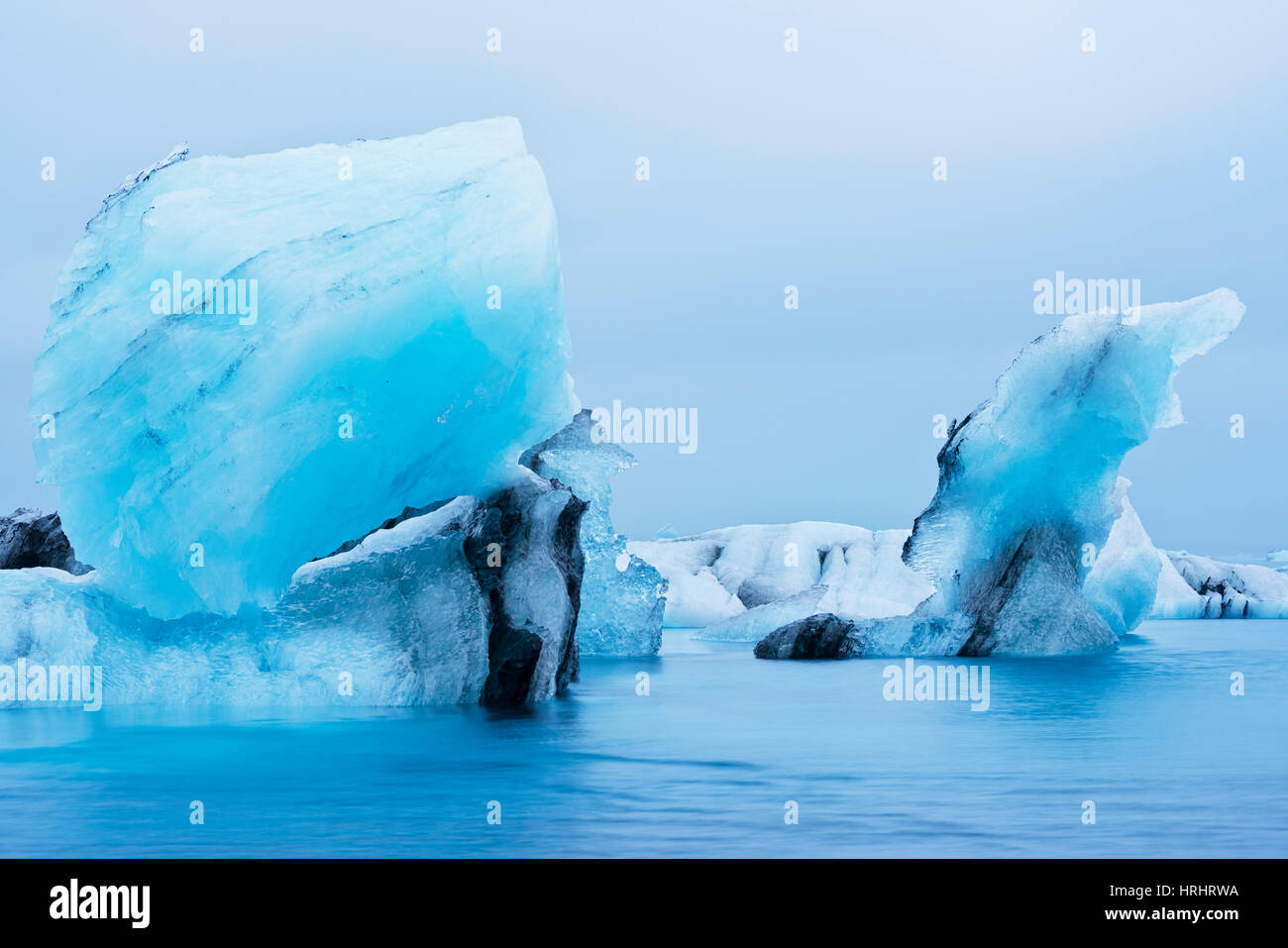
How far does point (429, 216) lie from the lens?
1106cm

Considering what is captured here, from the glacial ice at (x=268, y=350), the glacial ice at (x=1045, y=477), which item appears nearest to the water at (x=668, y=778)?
the glacial ice at (x=268, y=350)

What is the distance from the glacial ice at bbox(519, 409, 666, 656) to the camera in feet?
58.9

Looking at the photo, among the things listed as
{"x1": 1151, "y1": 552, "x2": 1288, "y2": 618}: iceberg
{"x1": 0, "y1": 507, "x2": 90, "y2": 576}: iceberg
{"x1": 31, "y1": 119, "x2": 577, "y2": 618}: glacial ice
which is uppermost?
{"x1": 31, "y1": 119, "x2": 577, "y2": 618}: glacial ice

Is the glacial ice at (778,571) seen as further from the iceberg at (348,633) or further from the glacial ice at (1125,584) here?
the iceberg at (348,633)

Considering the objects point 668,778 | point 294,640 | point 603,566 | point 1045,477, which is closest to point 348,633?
Result: point 294,640

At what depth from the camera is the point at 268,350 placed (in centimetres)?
1070

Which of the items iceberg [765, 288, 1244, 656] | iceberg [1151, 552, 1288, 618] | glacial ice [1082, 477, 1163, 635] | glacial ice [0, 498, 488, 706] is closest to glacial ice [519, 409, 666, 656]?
iceberg [765, 288, 1244, 656]

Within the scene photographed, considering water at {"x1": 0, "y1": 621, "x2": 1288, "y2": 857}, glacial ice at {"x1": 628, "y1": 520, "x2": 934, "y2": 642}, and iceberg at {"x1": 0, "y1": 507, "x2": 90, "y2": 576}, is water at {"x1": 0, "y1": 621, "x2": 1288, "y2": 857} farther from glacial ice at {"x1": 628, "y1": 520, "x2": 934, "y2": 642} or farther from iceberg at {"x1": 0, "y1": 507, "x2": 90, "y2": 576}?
glacial ice at {"x1": 628, "y1": 520, "x2": 934, "y2": 642}

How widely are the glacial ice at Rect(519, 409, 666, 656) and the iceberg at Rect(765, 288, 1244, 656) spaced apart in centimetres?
373

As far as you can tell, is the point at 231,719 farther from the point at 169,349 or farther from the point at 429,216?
the point at 429,216

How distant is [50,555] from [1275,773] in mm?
13152

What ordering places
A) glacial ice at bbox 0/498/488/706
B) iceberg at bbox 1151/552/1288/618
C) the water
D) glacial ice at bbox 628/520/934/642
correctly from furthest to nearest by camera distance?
1. iceberg at bbox 1151/552/1288/618
2. glacial ice at bbox 628/520/934/642
3. glacial ice at bbox 0/498/488/706
4. the water

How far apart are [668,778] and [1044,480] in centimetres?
1098

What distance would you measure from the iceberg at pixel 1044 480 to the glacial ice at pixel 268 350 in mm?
7657
